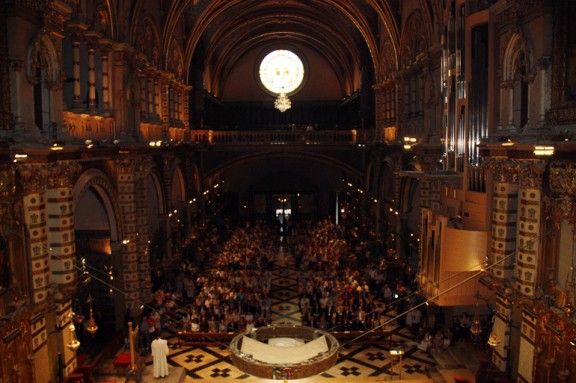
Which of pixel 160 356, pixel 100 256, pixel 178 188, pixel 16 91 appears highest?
pixel 16 91

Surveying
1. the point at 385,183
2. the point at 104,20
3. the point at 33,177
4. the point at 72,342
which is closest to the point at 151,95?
the point at 104,20

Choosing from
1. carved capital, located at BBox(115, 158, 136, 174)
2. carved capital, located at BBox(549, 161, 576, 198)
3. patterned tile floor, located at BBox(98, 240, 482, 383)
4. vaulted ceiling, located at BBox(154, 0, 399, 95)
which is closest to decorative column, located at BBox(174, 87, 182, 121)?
vaulted ceiling, located at BBox(154, 0, 399, 95)

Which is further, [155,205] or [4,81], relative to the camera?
[155,205]

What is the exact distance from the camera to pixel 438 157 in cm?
1942

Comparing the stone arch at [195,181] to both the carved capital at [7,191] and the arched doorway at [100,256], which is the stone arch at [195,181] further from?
the carved capital at [7,191]

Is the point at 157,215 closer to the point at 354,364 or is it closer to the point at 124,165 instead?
the point at 124,165

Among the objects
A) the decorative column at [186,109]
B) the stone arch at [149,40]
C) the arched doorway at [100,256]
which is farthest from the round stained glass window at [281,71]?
the arched doorway at [100,256]

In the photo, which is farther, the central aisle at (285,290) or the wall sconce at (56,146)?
the central aisle at (285,290)

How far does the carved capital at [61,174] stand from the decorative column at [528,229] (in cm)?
1075

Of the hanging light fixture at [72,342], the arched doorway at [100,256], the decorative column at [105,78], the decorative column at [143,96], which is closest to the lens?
the hanging light fixture at [72,342]

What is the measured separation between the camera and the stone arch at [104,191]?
54.6ft

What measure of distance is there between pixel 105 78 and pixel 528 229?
45.3ft

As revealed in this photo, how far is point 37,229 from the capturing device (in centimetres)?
1309

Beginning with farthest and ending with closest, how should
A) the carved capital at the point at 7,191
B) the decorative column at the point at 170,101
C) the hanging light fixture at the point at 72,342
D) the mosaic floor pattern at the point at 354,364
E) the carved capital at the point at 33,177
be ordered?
the decorative column at the point at 170,101, the mosaic floor pattern at the point at 354,364, the hanging light fixture at the point at 72,342, the carved capital at the point at 33,177, the carved capital at the point at 7,191
